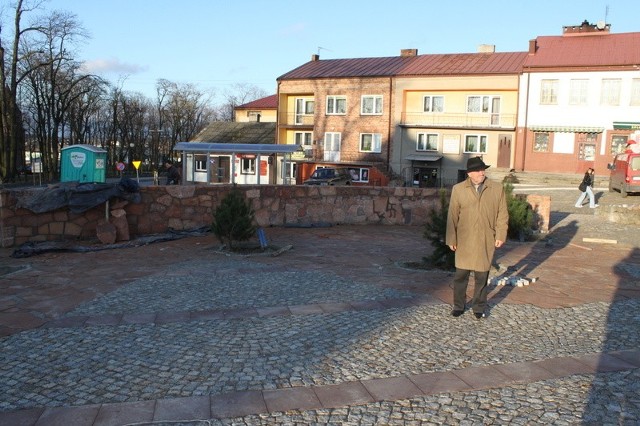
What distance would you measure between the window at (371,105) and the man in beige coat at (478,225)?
38573 mm

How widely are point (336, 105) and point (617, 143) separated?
20.2m

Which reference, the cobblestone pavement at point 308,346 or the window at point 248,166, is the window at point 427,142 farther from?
the cobblestone pavement at point 308,346

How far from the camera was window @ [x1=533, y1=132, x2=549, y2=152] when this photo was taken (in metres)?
37.7

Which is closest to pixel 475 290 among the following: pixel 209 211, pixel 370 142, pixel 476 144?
pixel 209 211

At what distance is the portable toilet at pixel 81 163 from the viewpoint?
17.0 meters

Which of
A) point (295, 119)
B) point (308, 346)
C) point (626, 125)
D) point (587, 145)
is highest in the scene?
point (295, 119)

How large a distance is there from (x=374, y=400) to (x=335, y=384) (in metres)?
0.38

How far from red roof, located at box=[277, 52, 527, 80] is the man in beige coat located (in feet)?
117

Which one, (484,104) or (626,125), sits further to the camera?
(484,104)

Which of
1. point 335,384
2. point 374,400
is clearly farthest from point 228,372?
point 374,400

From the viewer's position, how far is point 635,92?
3534 centimetres

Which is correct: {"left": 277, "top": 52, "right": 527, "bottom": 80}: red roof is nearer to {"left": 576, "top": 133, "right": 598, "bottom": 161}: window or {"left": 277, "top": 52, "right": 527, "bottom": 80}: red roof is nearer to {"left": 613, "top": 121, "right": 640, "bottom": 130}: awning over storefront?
{"left": 576, "top": 133, "right": 598, "bottom": 161}: window

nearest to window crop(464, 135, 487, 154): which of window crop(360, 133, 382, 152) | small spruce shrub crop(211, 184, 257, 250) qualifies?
window crop(360, 133, 382, 152)

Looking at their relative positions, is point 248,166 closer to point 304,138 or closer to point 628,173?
point 304,138
